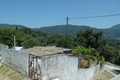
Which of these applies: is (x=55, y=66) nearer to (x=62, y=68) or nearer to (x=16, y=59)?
(x=62, y=68)

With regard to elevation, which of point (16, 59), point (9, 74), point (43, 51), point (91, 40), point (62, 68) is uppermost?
point (43, 51)

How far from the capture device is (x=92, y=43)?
1866 inches

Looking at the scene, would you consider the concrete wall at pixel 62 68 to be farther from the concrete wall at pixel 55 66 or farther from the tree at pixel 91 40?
the tree at pixel 91 40

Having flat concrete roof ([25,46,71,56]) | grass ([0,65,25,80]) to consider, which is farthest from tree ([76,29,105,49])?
grass ([0,65,25,80])

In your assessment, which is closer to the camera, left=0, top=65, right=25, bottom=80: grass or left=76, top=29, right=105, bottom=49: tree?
left=0, top=65, right=25, bottom=80: grass

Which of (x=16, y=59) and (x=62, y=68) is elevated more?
(x=16, y=59)

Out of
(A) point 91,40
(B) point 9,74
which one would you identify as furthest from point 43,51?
(A) point 91,40

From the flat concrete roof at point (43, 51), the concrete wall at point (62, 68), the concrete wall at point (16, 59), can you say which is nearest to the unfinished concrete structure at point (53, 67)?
the concrete wall at point (62, 68)

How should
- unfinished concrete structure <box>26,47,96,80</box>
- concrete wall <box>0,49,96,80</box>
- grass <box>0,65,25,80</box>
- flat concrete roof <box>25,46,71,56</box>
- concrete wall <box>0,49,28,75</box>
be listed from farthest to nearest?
flat concrete roof <box>25,46,71,56</box>
grass <box>0,65,25,80</box>
concrete wall <box>0,49,28,75</box>
concrete wall <box>0,49,96,80</box>
unfinished concrete structure <box>26,47,96,80</box>

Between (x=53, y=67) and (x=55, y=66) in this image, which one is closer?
(x=53, y=67)

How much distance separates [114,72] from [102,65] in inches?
90.6

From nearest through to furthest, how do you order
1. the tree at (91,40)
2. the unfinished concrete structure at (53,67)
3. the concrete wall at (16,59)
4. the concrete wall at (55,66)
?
1. the unfinished concrete structure at (53,67)
2. the concrete wall at (55,66)
3. the concrete wall at (16,59)
4. the tree at (91,40)

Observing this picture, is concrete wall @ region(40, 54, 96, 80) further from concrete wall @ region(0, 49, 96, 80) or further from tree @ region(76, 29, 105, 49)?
tree @ region(76, 29, 105, 49)

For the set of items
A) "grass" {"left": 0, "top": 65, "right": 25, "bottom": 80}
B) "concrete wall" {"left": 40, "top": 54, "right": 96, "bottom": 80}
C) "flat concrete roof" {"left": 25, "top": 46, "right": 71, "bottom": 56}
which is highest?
"flat concrete roof" {"left": 25, "top": 46, "right": 71, "bottom": 56}
